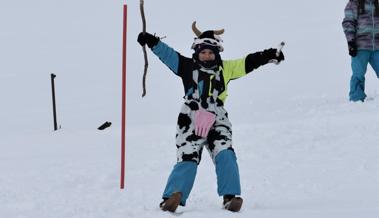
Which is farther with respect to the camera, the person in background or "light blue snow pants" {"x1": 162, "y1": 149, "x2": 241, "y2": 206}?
the person in background

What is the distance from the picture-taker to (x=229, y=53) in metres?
23.1

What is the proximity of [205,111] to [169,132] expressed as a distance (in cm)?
425

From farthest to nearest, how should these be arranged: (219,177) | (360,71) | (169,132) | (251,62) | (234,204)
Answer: (360,71)
(169,132)
(251,62)
(219,177)
(234,204)

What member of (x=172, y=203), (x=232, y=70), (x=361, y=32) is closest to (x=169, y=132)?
(x=361, y=32)

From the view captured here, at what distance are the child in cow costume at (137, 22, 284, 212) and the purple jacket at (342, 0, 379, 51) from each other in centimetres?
501

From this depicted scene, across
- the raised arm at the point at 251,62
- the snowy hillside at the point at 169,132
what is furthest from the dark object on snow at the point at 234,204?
the raised arm at the point at 251,62

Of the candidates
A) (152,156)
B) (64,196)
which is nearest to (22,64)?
(152,156)

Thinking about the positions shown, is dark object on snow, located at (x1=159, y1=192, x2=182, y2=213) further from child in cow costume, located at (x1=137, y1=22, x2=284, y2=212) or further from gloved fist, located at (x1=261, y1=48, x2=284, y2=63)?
gloved fist, located at (x1=261, y1=48, x2=284, y2=63)

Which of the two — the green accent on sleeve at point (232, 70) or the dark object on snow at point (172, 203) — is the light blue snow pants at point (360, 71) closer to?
the green accent on sleeve at point (232, 70)

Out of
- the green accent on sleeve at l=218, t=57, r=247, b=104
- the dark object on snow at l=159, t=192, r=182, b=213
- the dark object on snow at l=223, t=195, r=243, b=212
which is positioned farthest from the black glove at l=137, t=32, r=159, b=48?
→ the dark object on snow at l=223, t=195, r=243, b=212

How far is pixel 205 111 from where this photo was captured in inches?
252

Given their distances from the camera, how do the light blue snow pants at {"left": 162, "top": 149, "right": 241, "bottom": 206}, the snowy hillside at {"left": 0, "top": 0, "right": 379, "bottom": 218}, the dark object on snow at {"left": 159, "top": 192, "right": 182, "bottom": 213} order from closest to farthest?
the dark object on snow at {"left": 159, "top": 192, "right": 182, "bottom": 213} < the light blue snow pants at {"left": 162, "top": 149, "right": 241, "bottom": 206} < the snowy hillside at {"left": 0, "top": 0, "right": 379, "bottom": 218}

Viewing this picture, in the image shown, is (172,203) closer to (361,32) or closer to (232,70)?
(232,70)

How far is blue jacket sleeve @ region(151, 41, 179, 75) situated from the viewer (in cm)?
648
